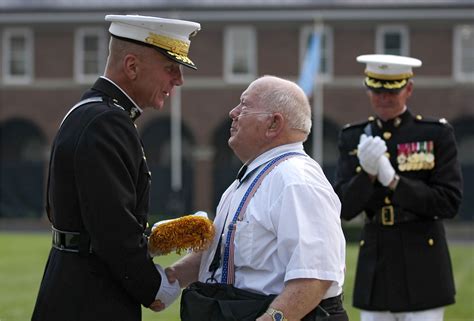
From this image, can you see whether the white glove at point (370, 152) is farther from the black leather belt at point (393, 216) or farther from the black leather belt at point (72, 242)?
the black leather belt at point (72, 242)

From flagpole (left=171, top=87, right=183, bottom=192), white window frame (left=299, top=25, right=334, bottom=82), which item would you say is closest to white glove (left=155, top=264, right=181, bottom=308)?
flagpole (left=171, top=87, right=183, bottom=192)

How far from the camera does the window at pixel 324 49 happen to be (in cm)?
3934

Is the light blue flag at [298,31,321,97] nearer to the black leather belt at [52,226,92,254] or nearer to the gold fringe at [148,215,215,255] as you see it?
the gold fringe at [148,215,215,255]

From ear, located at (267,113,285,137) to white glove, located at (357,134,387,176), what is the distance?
1.68 m

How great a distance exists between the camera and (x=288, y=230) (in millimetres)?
4148

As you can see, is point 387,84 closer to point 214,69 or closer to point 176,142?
point 176,142

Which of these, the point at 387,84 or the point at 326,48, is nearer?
the point at 387,84

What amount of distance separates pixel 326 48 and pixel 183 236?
3560 centimetres

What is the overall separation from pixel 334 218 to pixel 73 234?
1.14 meters

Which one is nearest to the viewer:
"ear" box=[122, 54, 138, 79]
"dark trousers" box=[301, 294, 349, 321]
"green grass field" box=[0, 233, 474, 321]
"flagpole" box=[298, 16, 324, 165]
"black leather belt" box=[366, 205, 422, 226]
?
"dark trousers" box=[301, 294, 349, 321]

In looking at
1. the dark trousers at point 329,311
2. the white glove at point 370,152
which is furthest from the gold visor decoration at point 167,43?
the white glove at point 370,152

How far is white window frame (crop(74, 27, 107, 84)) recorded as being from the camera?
134 feet

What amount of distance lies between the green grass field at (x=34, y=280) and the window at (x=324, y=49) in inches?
592

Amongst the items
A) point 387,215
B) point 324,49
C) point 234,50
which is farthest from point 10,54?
point 387,215
